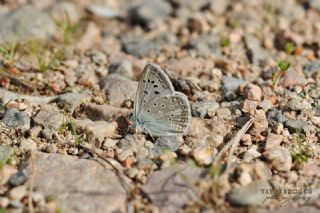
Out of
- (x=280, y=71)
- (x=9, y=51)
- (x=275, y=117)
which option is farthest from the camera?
(x=9, y=51)

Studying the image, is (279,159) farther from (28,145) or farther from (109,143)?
(28,145)

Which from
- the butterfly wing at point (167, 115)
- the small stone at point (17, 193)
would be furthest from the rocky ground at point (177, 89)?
the butterfly wing at point (167, 115)

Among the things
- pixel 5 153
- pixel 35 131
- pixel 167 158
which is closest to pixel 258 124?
pixel 167 158

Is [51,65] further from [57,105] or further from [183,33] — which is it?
[183,33]

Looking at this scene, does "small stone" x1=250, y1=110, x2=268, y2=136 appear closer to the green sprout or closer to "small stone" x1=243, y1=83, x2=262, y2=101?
"small stone" x1=243, y1=83, x2=262, y2=101

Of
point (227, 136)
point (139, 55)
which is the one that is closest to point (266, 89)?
point (227, 136)
